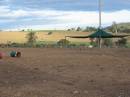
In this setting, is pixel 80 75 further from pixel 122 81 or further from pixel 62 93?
pixel 62 93

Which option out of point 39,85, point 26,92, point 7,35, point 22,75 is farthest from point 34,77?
point 7,35

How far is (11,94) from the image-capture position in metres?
14.0

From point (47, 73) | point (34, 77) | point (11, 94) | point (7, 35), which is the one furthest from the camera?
point (7, 35)

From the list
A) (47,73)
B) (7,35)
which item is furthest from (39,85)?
(7,35)

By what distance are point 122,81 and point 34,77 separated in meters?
3.35

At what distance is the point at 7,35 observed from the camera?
121m

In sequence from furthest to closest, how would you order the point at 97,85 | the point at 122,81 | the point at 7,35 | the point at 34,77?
1. the point at 7,35
2. the point at 34,77
3. the point at 122,81
4. the point at 97,85

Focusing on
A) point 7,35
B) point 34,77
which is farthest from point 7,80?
point 7,35

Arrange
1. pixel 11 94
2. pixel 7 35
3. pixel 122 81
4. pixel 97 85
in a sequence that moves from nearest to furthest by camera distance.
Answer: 1. pixel 11 94
2. pixel 97 85
3. pixel 122 81
4. pixel 7 35

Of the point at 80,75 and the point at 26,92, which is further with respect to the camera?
the point at 80,75

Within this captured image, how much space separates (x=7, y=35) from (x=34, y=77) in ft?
338

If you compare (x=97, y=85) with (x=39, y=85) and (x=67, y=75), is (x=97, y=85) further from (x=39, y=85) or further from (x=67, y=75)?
(x=67, y=75)

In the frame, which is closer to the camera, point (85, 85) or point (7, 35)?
point (85, 85)

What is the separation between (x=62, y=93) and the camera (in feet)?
46.5
